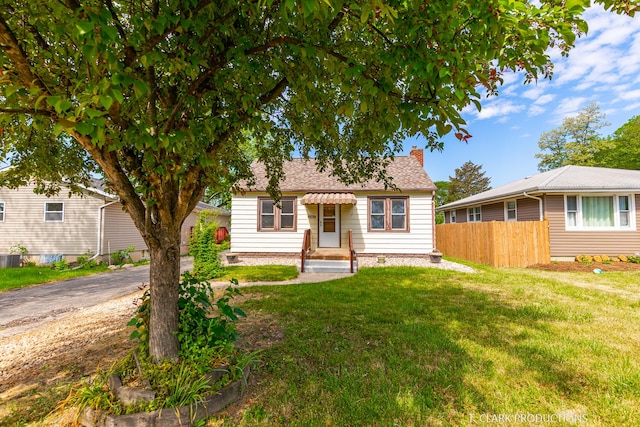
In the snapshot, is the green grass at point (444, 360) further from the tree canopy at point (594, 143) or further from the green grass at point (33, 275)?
the tree canopy at point (594, 143)

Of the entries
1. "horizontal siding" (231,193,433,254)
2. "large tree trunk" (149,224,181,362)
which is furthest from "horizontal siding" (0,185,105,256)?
"large tree trunk" (149,224,181,362)

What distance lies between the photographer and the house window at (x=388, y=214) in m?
11.9

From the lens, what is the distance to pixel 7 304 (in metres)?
6.54

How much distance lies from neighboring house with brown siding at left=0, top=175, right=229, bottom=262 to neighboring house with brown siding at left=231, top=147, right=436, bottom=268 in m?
5.79

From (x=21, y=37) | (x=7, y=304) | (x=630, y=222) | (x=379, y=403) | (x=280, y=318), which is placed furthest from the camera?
(x=630, y=222)

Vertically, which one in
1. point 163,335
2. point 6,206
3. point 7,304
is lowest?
point 7,304

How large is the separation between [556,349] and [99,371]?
533cm

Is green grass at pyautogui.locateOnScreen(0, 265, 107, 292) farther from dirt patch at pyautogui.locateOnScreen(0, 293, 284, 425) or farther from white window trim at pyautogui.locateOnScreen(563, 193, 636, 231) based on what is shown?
white window trim at pyautogui.locateOnScreen(563, 193, 636, 231)

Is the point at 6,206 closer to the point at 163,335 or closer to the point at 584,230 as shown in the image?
the point at 163,335

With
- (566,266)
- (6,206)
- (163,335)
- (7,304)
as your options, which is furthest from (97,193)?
(566,266)

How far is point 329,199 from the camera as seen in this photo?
426 inches

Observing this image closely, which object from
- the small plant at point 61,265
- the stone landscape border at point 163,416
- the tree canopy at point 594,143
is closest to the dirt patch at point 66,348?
the stone landscape border at point 163,416

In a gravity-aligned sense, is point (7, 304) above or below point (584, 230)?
below

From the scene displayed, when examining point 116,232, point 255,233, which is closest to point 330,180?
point 255,233
